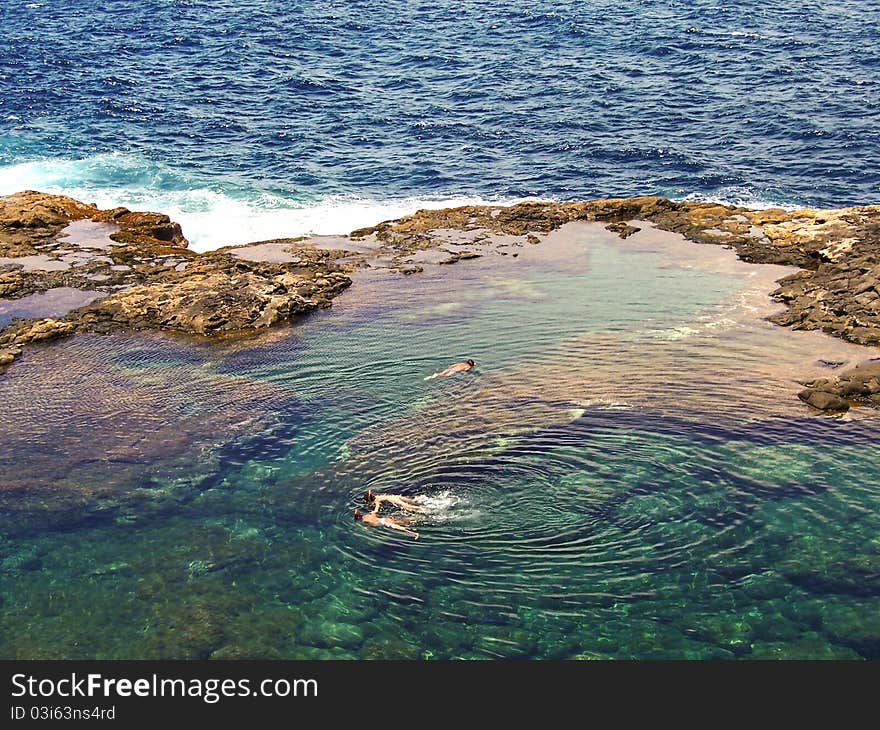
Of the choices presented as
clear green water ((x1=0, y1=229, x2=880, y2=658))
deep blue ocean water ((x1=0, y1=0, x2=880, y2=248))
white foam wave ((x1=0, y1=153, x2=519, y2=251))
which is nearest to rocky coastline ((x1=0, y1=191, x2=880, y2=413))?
clear green water ((x1=0, y1=229, x2=880, y2=658))

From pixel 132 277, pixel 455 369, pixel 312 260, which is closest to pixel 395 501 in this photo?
pixel 455 369

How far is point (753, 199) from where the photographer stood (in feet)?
163

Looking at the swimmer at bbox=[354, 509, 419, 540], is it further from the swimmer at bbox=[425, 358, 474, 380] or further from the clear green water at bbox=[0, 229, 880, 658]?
the swimmer at bbox=[425, 358, 474, 380]

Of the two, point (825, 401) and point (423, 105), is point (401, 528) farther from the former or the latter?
point (423, 105)

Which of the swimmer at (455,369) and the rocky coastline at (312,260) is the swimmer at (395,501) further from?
the rocky coastline at (312,260)

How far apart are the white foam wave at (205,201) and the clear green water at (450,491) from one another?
1464cm

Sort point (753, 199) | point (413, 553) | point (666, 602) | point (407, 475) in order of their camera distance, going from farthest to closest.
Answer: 1. point (753, 199)
2. point (407, 475)
3. point (413, 553)
4. point (666, 602)

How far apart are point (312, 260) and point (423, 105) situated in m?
30.6

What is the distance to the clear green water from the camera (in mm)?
20484

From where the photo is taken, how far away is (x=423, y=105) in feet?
220

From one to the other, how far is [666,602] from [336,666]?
755 cm

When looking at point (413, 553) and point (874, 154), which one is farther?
point (874, 154)

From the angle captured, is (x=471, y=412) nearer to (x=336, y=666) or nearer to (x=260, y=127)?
(x=336, y=666)

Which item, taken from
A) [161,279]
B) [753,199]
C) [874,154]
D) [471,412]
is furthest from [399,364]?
[874,154]
